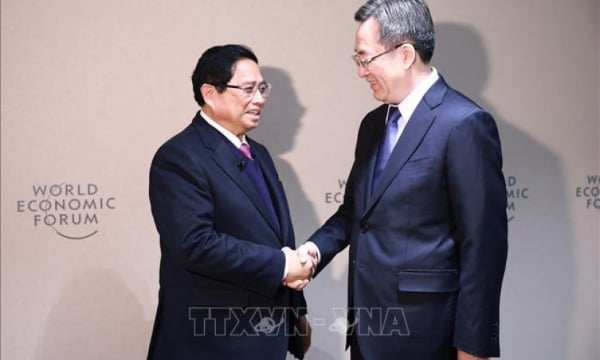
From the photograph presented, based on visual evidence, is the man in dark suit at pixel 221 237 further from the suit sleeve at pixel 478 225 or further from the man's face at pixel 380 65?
the suit sleeve at pixel 478 225

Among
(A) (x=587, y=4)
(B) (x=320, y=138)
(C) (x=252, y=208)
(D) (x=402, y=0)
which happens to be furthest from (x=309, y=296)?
(A) (x=587, y=4)

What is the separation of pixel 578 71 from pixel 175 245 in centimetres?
200

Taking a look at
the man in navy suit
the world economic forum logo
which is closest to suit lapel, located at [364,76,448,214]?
the man in navy suit

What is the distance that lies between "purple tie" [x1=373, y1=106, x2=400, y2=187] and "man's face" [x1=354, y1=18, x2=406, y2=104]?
0.05 meters

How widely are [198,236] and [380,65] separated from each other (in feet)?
2.27

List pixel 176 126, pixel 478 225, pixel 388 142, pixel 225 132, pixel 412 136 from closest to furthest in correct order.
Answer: pixel 478 225
pixel 412 136
pixel 388 142
pixel 225 132
pixel 176 126

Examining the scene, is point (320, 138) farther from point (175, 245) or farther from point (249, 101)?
point (175, 245)

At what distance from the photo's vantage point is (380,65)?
168cm

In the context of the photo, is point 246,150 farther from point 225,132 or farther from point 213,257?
point 213,257

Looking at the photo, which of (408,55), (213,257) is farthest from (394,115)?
(213,257)

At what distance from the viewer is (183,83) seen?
2.48 m

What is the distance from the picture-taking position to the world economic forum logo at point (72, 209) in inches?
97.6

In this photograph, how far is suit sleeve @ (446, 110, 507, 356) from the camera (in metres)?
1.49

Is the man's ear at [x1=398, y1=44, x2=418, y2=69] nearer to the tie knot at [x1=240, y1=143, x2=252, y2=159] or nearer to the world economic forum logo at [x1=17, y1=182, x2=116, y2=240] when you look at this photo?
the tie knot at [x1=240, y1=143, x2=252, y2=159]
